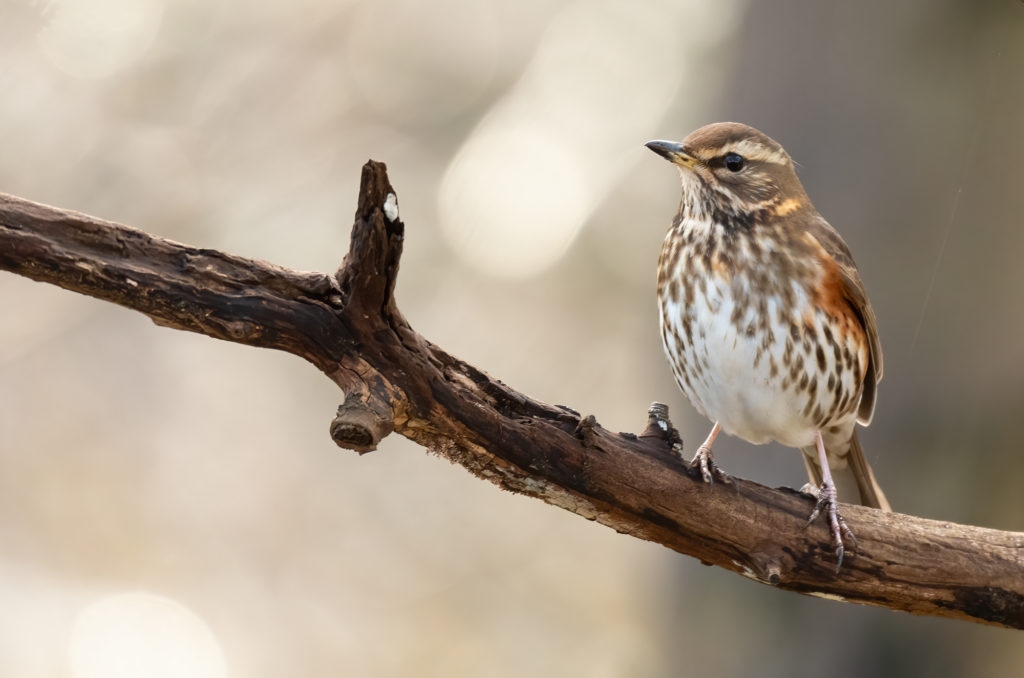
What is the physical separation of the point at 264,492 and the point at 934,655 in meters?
3.32

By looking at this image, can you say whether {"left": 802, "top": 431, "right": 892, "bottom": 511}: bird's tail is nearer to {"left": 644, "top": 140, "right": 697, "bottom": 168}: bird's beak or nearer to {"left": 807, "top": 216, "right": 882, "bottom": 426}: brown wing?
{"left": 807, "top": 216, "right": 882, "bottom": 426}: brown wing

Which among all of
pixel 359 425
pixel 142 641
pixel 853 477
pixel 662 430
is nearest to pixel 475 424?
pixel 359 425

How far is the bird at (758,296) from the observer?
8.39 ft

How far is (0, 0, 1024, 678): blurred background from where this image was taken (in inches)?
142

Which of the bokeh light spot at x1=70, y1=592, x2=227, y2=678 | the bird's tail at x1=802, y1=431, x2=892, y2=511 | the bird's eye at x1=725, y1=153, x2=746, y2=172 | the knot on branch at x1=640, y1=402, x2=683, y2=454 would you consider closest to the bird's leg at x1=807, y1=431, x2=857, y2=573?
the knot on branch at x1=640, y1=402, x2=683, y2=454

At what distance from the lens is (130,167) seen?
412 centimetres

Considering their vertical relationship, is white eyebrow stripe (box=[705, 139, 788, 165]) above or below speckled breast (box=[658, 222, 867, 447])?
above

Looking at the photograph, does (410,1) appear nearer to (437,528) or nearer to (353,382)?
(437,528)

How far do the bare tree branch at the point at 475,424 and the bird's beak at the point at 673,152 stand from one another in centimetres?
73

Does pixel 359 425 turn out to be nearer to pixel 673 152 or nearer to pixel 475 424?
pixel 475 424

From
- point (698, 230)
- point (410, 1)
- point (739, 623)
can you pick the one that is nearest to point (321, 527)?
point (739, 623)

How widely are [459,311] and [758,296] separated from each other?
3179 millimetres

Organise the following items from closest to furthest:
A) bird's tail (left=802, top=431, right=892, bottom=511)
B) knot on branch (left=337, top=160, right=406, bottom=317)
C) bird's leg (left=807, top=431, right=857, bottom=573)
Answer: knot on branch (left=337, top=160, right=406, bottom=317) < bird's leg (left=807, top=431, right=857, bottom=573) < bird's tail (left=802, top=431, right=892, bottom=511)

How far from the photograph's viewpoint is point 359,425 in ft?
Result: 5.59
